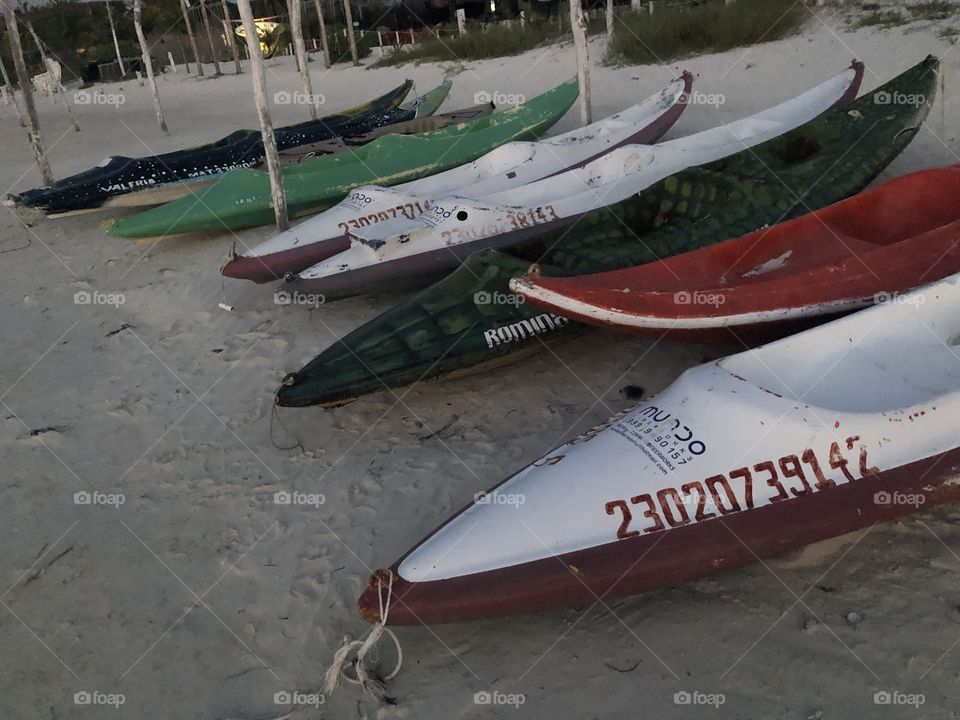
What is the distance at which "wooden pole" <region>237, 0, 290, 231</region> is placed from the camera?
17.1 ft

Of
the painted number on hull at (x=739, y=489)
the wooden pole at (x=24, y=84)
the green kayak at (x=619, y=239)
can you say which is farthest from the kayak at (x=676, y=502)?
the wooden pole at (x=24, y=84)

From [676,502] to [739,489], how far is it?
0.24 m

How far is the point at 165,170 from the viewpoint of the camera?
7.36 m

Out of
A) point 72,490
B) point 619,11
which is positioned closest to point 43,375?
point 72,490

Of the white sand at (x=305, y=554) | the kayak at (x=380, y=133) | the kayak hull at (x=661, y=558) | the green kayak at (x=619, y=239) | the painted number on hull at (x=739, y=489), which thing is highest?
the kayak at (x=380, y=133)

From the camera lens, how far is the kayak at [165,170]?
6.94 metres

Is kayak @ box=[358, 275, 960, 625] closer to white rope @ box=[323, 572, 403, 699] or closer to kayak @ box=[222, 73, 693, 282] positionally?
white rope @ box=[323, 572, 403, 699]

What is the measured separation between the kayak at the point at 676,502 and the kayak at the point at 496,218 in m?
2.30

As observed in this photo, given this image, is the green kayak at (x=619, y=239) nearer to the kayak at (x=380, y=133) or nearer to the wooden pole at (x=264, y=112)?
the wooden pole at (x=264, y=112)

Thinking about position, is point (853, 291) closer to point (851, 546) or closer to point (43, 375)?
point (851, 546)

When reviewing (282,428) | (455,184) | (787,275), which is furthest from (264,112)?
(787,275)

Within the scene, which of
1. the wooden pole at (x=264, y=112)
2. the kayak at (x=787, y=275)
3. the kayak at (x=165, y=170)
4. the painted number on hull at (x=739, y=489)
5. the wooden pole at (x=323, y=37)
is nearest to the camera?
the painted number on hull at (x=739, y=489)

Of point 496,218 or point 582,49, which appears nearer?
point 496,218

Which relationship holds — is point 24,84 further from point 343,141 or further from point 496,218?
point 496,218
